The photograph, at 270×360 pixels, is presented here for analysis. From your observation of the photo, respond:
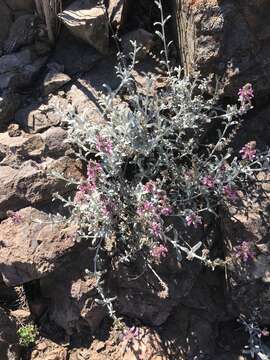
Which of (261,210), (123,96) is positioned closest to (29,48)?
(123,96)

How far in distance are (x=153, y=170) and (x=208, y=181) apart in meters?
0.47

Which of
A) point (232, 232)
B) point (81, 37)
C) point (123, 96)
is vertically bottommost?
point (232, 232)

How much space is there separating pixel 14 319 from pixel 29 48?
214 centimetres

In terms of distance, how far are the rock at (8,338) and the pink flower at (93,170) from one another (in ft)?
4.08

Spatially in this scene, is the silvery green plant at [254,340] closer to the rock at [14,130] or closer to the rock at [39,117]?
the rock at [39,117]

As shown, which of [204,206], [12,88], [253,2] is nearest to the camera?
[253,2]

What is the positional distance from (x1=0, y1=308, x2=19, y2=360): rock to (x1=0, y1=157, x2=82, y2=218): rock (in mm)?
820

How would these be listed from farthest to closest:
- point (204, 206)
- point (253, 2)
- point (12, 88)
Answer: point (12, 88) → point (204, 206) → point (253, 2)

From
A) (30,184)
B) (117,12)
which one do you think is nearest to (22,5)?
(117,12)

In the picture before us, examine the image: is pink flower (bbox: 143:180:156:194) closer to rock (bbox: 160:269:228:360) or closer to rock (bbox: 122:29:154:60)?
rock (bbox: 160:269:228:360)

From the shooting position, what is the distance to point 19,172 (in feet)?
14.3

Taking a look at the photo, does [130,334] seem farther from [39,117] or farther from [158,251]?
[39,117]

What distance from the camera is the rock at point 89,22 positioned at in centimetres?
452

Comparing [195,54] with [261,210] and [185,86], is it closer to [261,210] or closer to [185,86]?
[185,86]
